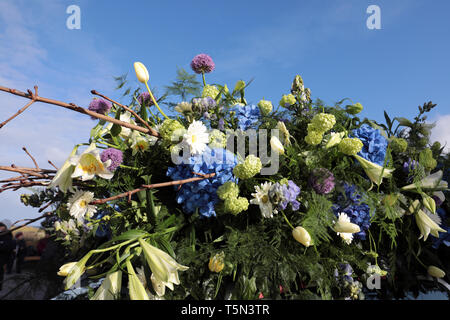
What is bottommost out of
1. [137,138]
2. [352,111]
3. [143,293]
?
[143,293]

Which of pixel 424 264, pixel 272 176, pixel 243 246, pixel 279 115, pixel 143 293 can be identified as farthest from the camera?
pixel 424 264

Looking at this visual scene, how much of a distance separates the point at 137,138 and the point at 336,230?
559 mm

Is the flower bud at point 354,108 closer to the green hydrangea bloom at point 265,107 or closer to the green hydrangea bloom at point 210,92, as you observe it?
the green hydrangea bloom at point 265,107

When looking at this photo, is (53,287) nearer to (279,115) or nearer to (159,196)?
(159,196)

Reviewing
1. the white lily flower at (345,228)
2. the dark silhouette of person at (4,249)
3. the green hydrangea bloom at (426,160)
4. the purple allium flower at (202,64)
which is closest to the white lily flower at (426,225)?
the green hydrangea bloom at (426,160)

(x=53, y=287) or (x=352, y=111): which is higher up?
(x=352, y=111)

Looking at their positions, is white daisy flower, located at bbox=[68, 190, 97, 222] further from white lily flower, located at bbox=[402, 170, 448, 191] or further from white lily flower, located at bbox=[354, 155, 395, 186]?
white lily flower, located at bbox=[402, 170, 448, 191]

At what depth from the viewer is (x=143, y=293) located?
0.61 meters

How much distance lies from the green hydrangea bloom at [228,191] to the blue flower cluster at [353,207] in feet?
1.02

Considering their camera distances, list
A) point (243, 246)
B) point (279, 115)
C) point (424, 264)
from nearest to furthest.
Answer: point (243, 246), point (279, 115), point (424, 264)

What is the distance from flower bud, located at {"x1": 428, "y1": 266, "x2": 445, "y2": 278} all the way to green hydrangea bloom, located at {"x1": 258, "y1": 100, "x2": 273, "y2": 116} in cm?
73

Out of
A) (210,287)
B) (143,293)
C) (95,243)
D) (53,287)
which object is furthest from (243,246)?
(53,287)

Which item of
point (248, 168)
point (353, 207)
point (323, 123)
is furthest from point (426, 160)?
point (248, 168)

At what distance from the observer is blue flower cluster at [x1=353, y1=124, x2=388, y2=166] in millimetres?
915
